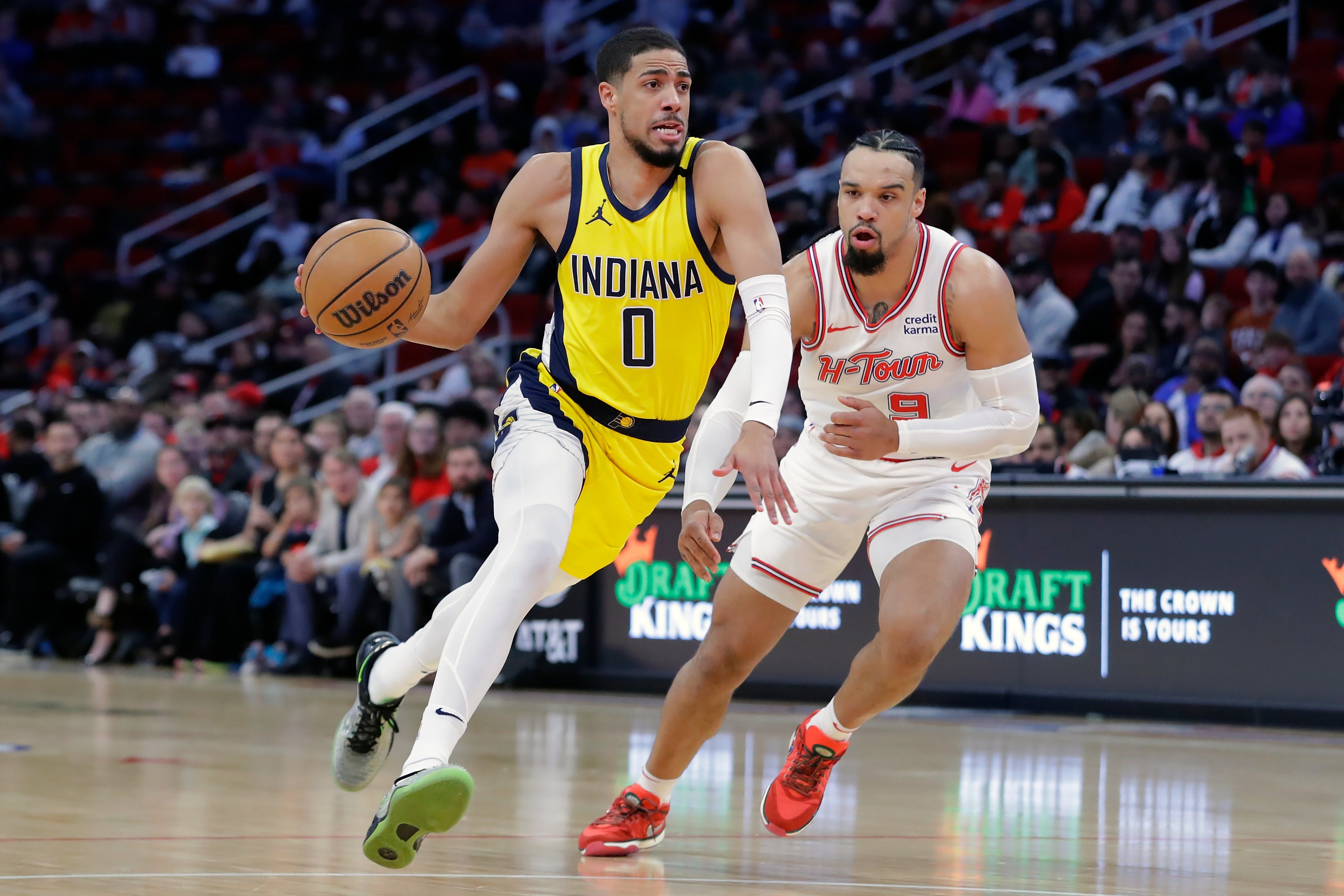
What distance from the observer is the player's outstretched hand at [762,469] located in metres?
4.41

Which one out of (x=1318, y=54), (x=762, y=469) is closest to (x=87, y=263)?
(x=1318, y=54)

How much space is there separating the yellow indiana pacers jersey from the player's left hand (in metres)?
0.39

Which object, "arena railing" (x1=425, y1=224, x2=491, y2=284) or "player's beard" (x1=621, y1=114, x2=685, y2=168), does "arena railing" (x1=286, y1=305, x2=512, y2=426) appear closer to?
"arena railing" (x1=425, y1=224, x2=491, y2=284)

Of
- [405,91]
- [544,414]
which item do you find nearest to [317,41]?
[405,91]

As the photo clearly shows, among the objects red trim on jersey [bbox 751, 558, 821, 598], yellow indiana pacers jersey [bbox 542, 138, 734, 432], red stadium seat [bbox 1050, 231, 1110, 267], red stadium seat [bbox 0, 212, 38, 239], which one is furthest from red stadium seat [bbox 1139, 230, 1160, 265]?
Answer: red stadium seat [bbox 0, 212, 38, 239]

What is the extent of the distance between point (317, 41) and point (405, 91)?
6.72 ft

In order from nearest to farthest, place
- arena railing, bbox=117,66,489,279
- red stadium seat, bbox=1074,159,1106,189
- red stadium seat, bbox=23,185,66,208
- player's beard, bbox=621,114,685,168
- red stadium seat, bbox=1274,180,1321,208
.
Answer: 1. player's beard, bbox=621,114,685,168
2. red stadium seat, bbox=1274,180,1321,208
3. red stadium seat, bbox=1074,159,1106,189
4. arena railing, bbox=117,66,489,279
5. red stadium seat, bbox=23,185,66,208

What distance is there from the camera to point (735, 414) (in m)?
4.98

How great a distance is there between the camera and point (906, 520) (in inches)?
208

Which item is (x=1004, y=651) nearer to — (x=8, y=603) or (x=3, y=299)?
(x=8, y=603)

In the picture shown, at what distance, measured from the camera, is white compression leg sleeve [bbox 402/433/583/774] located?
174 inches

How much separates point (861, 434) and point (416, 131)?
14122 mm

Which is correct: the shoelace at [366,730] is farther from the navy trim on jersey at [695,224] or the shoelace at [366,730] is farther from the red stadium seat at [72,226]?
the red stadium seat at [72,226]

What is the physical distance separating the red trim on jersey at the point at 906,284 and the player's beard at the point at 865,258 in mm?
23
